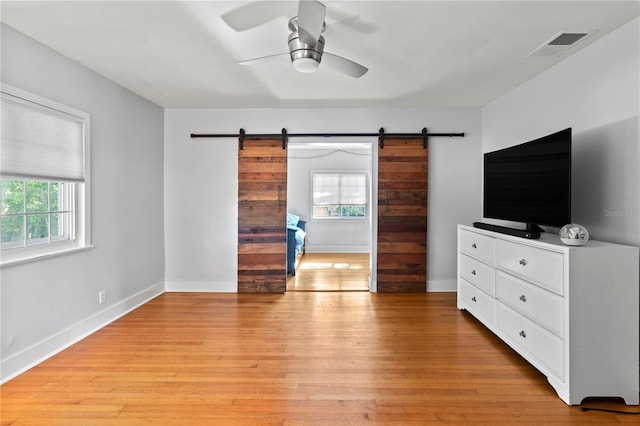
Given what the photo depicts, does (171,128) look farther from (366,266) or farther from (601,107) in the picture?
(601,107)

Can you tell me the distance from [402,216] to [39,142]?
3748 mm

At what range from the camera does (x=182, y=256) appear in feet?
14.9

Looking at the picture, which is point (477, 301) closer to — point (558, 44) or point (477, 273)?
point (477, 273)

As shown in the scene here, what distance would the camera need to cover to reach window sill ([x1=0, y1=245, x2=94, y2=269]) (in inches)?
91.5

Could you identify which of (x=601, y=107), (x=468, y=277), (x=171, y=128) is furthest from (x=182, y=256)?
(x=601, y=107)

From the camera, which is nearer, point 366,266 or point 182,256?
point 182,256

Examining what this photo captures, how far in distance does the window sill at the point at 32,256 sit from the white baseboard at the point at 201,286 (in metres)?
1.66

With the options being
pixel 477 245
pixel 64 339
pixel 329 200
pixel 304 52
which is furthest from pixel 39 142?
pixel 329 200

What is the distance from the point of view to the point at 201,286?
4.54 meters

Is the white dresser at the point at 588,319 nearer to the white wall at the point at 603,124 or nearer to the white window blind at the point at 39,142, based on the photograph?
the white wall at the point at 603,124

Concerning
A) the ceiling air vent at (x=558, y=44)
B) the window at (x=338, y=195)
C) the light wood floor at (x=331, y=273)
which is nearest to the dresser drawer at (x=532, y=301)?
the ceiling air vent at (x=558, y=44)

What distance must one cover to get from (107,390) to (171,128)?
328 centimetres

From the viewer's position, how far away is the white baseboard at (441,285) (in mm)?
4516

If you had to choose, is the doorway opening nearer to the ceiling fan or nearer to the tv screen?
the tv screen
